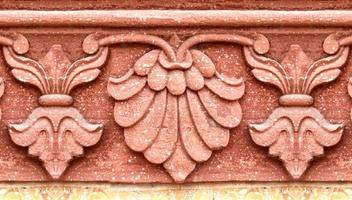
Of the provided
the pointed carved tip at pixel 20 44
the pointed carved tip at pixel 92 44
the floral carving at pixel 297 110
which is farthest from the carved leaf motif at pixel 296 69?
the pointed carved tip at pixel 20 44

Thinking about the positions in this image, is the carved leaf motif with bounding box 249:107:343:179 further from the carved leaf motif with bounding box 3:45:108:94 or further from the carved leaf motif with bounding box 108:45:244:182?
the carved leaf motif with bounding box 3:45:108:94

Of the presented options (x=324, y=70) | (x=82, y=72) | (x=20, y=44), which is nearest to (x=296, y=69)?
(x=324, y=70)

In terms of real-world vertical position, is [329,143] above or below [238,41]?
below

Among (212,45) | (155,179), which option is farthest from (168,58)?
(155,179)

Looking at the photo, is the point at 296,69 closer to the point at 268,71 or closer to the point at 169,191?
the point at 268,71

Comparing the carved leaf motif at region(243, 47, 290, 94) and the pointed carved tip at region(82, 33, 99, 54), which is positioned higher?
the pointed carved tip at region(82, 33, 99, 54)

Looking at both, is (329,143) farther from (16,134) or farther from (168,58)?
(16,134)

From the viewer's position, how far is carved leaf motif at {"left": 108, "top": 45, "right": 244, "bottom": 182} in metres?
1.96

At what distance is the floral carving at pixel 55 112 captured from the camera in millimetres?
1955

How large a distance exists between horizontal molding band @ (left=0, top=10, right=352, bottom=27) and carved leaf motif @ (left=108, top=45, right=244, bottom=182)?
0.21ft

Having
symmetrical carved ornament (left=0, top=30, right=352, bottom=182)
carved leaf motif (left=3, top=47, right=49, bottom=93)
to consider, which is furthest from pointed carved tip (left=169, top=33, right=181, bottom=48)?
carved leaf motif (left=3, top=47, right=49, bottom=93)

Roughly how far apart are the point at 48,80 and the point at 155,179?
0.79 feet

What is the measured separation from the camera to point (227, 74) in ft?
6.52

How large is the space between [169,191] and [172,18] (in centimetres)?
29
